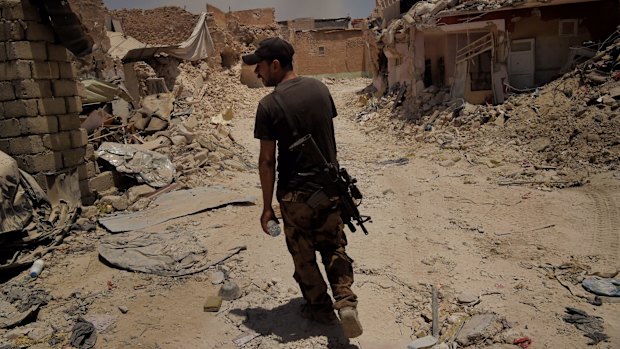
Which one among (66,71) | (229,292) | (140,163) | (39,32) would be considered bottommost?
(229,292)

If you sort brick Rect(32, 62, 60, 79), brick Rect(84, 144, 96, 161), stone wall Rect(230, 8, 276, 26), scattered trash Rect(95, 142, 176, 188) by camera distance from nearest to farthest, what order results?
1. brick Rect(32, 62, 60, 79)
2. brick Rect(84, 144, 96, 161)
3. scattered trash Rect(95, 142, 176, 188)
4. stone wall Rect(230, 8, 276, 26)

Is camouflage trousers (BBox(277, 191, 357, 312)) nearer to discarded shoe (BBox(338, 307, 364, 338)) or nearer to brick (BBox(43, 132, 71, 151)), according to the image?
discarded shoe (BBox(338, 307, 364, 338))

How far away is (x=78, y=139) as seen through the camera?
19.7ft

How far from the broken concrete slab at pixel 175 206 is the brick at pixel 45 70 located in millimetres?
1865

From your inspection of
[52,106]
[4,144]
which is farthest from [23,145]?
[52,106]

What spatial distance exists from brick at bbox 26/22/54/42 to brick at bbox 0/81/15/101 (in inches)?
22.7

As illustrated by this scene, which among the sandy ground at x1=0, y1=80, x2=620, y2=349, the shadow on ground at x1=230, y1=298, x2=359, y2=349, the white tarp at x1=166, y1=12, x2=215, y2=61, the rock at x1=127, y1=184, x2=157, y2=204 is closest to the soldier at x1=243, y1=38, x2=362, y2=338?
the shadow on ground at x1=230, y1=298, x2=359, y2=349

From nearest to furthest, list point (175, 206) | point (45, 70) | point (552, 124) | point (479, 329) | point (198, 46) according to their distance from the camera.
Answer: point (479, 329) < point (45, 70) < point (175, 206) < point (552, 124) < point (198, 46)

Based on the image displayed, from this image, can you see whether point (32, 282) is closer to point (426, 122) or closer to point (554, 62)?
point (426, 122)

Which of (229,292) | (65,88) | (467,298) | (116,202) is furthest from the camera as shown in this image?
(116,202)

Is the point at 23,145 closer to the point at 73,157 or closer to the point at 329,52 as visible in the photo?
the point at 73,157

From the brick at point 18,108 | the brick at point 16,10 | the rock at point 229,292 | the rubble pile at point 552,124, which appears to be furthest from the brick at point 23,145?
the rubble pile at point 552,124

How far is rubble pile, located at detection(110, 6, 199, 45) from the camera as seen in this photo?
18797mm

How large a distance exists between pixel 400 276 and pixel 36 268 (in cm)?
341
